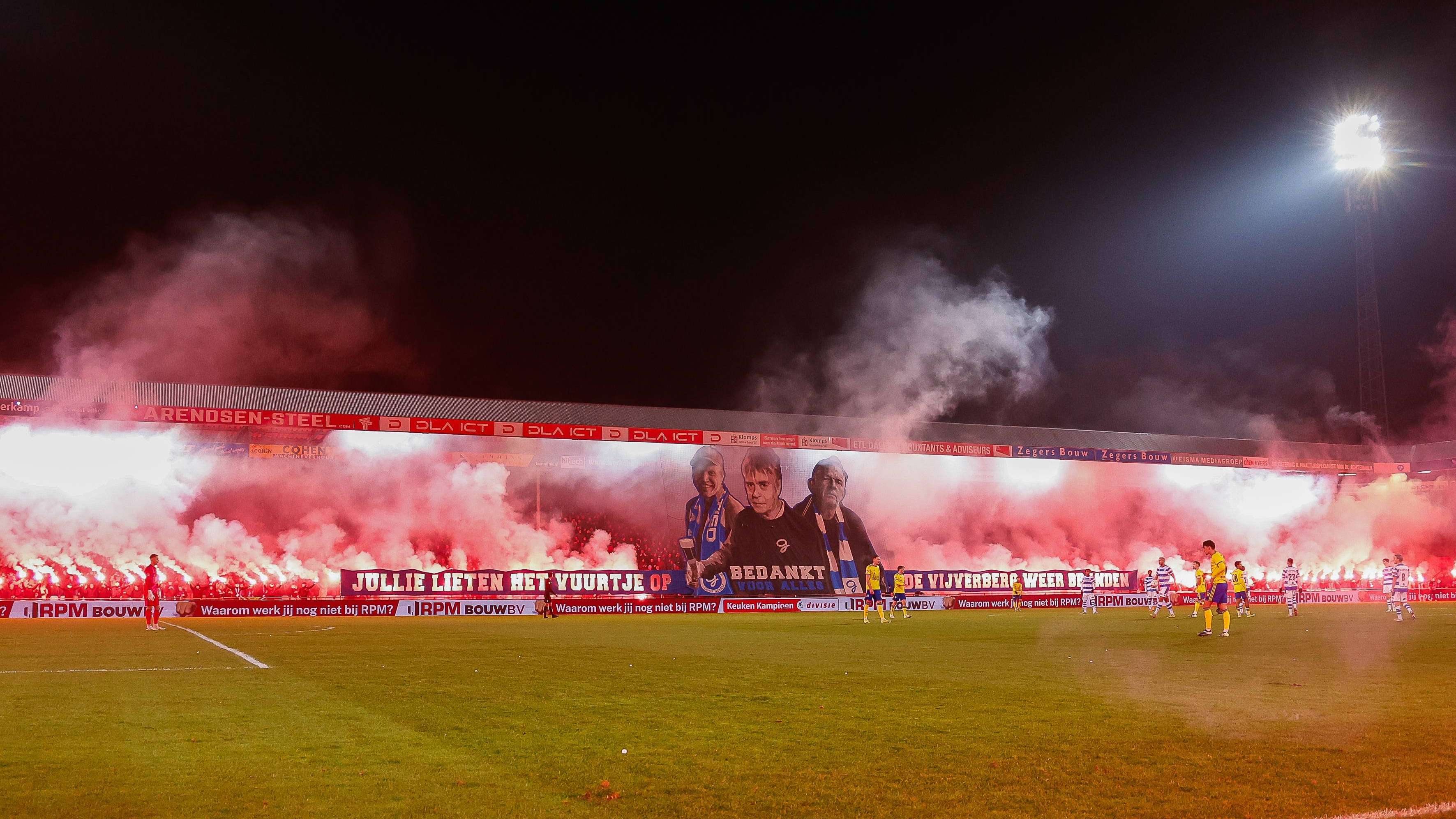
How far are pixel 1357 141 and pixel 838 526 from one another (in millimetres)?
26361

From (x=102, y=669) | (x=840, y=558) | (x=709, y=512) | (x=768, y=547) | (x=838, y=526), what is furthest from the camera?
(x=838, y=526)

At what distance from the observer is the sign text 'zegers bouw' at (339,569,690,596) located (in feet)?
125

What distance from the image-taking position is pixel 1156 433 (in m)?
55.2

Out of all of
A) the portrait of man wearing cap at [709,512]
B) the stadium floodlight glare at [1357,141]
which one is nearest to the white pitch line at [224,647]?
the portrait of man wearing cap at [709,512]

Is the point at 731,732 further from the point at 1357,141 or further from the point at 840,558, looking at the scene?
the point at 1357,141

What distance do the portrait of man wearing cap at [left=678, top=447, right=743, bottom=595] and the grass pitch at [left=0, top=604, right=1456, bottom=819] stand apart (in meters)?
28.4

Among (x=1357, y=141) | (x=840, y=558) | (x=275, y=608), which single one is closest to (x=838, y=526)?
(x=840, y=558)

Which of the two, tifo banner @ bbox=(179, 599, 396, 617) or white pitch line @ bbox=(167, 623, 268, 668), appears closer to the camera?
white pitch line @ bbox=(167, 623, 268, 668)

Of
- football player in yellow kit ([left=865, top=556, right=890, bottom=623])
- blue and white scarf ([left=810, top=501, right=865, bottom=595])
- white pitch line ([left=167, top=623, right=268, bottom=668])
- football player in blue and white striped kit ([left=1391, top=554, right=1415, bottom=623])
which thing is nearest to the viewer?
white pitch line ([left=167, top=623, right=268, bottom=668])

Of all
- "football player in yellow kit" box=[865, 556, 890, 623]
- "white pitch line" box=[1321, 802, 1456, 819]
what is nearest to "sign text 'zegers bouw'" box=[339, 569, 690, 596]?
"football player in yellow kit" box=[865, 556, 890, 623]

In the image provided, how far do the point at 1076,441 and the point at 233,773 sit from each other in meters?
50.9

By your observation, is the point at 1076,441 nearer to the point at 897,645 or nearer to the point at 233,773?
the point at 897,645

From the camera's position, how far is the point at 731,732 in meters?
7.94

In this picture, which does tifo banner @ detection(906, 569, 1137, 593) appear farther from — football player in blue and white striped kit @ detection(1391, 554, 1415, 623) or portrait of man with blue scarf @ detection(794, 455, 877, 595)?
football player in blue and white striped kit @ detection(1391, 554, 1415, 623)
